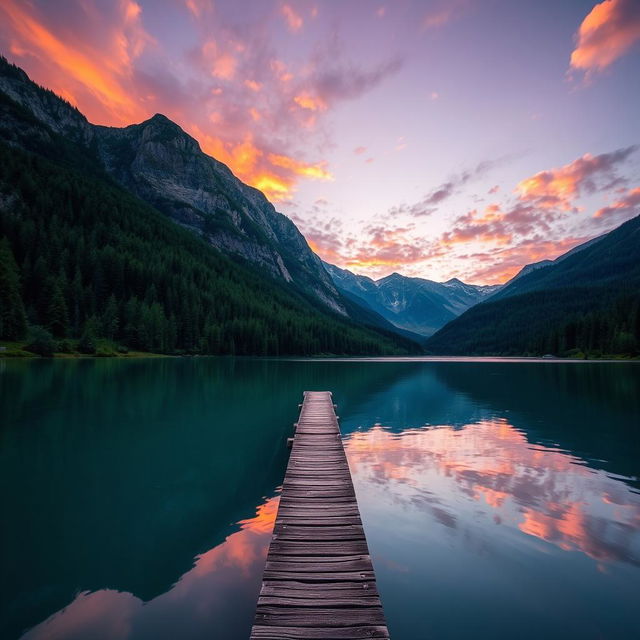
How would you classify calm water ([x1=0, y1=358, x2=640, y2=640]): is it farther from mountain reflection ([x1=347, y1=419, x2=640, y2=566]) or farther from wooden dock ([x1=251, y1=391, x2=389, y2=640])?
wooden dock ([x1=251, y1=391, x2=389, y2=640])

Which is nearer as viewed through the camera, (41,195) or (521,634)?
(521,634)

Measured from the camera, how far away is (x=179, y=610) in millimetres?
8727

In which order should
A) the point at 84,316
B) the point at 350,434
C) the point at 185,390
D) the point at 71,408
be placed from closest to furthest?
the point at 350,434
the point at 71,408
the point at 185,390
the point at 84,316

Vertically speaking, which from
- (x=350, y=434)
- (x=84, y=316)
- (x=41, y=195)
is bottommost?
(x=350, y=434)

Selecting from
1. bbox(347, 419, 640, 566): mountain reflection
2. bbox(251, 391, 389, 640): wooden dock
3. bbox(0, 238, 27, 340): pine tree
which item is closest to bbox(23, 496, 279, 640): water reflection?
bbox(251, 391, 389, 640): wooden dock

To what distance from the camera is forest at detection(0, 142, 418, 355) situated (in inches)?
4156

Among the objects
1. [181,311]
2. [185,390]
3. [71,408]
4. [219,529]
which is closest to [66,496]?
[219,529]

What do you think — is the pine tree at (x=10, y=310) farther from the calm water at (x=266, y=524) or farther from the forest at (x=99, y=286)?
the calm water at (x=266, y=524)

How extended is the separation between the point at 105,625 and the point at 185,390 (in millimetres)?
41216

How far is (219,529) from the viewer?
1297 centimetres

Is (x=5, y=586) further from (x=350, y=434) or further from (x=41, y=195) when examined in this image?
(x=41, y=195)

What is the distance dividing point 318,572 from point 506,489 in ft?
43.8

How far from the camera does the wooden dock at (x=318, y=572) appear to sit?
21.5 feet

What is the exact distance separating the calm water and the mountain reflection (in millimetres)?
104
